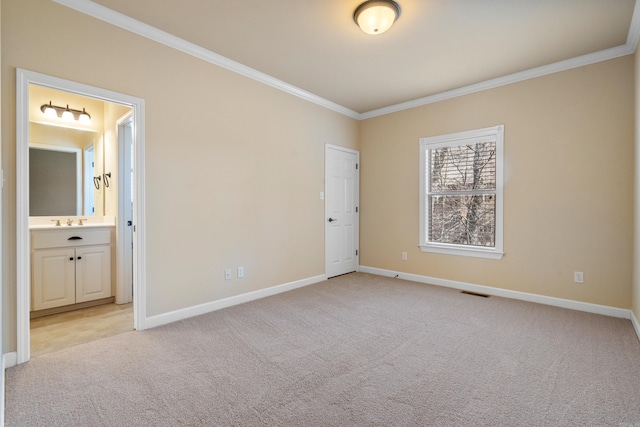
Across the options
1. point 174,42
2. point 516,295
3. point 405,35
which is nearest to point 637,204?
point 516,295

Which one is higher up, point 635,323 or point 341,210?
point 341,210

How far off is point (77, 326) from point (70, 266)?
0.76 metres

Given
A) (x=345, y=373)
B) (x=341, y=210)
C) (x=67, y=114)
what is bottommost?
(x=345, y=373)

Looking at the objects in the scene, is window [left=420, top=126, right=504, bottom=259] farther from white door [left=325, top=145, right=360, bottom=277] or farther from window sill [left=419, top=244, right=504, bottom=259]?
white door [left=325, top=145, right=360, bottom=277]

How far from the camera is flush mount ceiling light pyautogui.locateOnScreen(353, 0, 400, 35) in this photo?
238cm

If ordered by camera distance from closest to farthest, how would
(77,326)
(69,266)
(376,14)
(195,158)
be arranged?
(376,14) < (77,326) < (195,158) < (69,266)

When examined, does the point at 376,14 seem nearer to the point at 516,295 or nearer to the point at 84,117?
the point at 516,295

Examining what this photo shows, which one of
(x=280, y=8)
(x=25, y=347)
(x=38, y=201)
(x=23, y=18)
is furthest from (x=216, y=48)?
(x=25, y=347)

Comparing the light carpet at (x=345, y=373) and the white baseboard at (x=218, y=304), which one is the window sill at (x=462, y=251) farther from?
the white baseboard at (x=218, y=304)

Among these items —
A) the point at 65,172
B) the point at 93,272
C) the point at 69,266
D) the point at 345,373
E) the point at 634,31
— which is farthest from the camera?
the point at 65,172

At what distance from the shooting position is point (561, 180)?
348cm

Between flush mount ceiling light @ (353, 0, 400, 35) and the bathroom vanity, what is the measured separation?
3.54 m

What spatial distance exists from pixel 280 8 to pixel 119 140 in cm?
250

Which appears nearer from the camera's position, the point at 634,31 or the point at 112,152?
the point at 634,31
